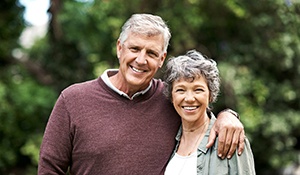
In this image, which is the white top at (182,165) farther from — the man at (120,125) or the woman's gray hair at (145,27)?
the woman's gray hair at (145,27)

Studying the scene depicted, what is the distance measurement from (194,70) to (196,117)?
228mm

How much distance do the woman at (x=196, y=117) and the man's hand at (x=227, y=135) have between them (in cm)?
3

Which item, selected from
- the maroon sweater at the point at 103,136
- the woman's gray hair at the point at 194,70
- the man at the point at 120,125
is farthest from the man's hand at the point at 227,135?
the maroon sweater at the point at 103,136

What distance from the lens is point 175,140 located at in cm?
262

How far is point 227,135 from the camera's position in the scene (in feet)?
7.80

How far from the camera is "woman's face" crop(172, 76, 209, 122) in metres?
2.40

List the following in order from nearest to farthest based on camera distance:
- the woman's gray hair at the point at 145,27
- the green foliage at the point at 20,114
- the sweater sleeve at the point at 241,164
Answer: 1. the sweater sleeve at the point at 241,164
2. the woman's gray hair at the point at 145,27
3. the green foliage at the point at 20,114

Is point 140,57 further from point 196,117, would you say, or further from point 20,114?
point 20,114

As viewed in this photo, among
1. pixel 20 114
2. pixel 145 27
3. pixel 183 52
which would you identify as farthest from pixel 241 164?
pixel 20 114

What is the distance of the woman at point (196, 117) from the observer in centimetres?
231

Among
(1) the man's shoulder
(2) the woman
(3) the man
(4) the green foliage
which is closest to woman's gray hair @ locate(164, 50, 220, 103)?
(2) the woman

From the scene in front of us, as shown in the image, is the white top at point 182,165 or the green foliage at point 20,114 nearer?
the white top at point 182,165

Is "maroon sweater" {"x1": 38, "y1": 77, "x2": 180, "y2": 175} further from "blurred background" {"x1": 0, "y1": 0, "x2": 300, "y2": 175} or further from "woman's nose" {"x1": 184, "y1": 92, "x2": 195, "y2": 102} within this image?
"blurred background" {"x1": 0, "y1": 0, "x2": 300, "y2": 175}

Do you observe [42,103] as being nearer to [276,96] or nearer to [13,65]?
[13,65]
